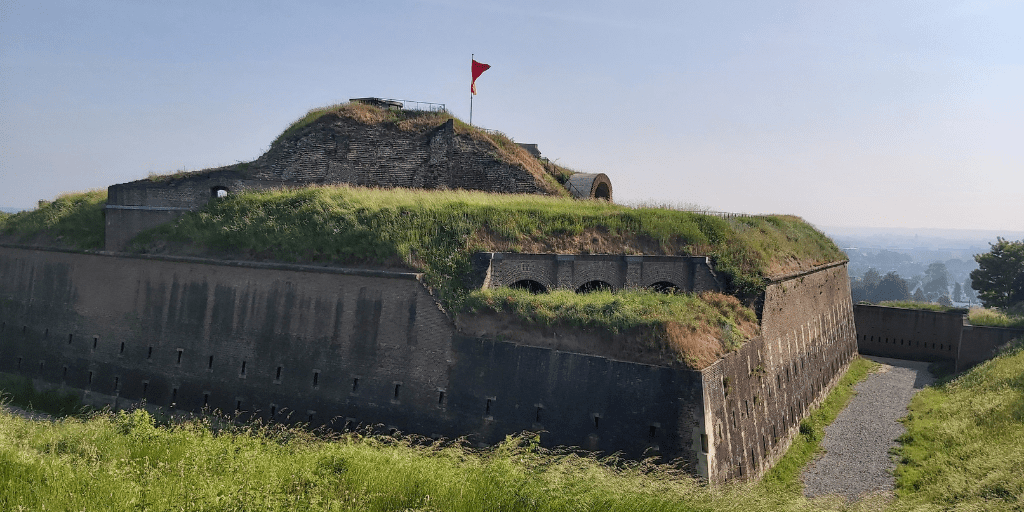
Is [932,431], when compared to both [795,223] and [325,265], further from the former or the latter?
[325,265]

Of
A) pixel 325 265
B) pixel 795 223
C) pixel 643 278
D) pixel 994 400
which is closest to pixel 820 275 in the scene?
pixel 795 223

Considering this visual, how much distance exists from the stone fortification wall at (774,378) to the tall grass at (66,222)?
18794 millimetres

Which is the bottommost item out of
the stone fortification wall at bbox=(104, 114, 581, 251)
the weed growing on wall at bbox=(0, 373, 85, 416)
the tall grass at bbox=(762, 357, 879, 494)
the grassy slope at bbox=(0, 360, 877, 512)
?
the weed growing on wall at bbox=(0, 373, 85, 416)

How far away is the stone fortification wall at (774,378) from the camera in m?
13.9

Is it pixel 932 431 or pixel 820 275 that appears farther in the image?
pixel 820 275

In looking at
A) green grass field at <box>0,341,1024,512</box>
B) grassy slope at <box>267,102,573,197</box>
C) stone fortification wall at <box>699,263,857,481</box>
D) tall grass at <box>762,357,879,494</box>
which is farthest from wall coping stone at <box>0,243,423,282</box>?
tall grass at <box>762,357,879,494</box>

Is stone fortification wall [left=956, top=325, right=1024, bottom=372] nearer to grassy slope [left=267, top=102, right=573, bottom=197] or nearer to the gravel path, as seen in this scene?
the gravel path

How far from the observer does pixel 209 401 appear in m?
18.1

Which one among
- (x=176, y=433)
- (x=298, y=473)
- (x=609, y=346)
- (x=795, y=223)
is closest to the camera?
(x=298, y=473)

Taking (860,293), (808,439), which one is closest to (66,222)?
(808,439)

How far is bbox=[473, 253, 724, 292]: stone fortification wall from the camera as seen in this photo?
17.5 meters

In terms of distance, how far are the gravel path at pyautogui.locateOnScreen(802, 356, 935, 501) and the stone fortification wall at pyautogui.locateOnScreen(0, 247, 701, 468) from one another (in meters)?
4.98

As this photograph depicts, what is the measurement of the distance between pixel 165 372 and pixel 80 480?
375 inches

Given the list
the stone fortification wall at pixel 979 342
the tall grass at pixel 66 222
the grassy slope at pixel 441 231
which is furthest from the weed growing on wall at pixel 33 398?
the stone fortification wall at pixel 979 342
